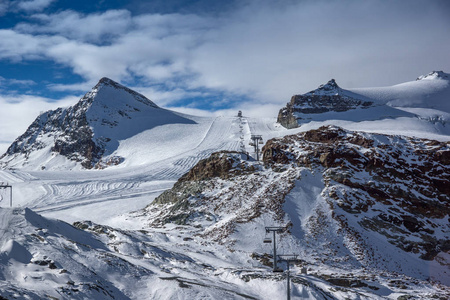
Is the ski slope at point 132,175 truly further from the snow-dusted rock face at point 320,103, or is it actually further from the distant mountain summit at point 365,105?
the distant mountain summit at point 365,105

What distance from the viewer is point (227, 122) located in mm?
145875

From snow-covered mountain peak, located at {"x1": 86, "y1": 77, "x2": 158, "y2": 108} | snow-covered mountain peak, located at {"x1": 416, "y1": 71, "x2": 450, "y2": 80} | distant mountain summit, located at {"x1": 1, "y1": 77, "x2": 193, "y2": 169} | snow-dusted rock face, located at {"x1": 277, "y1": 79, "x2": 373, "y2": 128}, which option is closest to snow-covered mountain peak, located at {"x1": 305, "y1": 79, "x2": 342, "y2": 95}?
snow-dusted rock face, located at {"x1": 277, "y1": 79, "x2": 373, "y2": 128}

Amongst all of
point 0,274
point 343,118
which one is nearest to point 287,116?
point 343,118

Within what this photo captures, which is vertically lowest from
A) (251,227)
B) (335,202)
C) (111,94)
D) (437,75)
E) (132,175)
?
(251,227)

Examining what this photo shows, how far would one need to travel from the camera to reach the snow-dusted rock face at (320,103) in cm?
13712

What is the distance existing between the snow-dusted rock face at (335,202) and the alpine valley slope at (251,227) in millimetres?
146

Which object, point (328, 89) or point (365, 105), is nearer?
point (365, 105)

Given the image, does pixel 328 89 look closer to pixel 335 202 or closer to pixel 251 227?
pixel 335 202

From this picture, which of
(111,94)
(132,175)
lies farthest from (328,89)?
(132,175)

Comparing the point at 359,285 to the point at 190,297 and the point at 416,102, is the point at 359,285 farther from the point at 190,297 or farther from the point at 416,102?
the point at 416,102

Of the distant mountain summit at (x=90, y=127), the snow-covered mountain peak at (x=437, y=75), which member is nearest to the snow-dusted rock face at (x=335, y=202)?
the distant mountain summit at (x=90, y=127)

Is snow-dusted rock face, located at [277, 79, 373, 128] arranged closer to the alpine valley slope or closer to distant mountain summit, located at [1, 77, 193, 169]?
distant mountain summit, located at [1, 77, 193, 169]

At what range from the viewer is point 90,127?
140 meters

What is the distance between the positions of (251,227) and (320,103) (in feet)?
357
